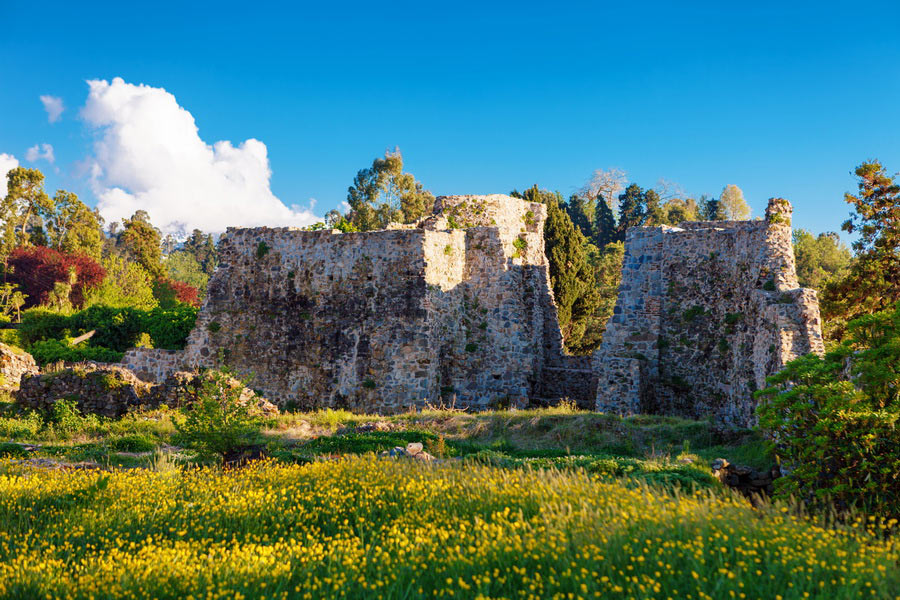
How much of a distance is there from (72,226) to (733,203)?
61193mm

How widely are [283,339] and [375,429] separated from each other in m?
7.53

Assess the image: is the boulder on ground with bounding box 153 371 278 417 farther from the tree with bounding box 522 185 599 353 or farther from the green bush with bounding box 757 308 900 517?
the tree with bounding box 522 185 599 353

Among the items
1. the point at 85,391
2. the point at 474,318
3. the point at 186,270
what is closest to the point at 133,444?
the point at 85,391

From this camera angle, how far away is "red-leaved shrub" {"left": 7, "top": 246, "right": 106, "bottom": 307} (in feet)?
135

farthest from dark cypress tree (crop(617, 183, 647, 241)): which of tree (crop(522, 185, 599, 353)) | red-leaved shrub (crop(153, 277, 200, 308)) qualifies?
red-leaved shrub (crop(153, 277, 200, 308))

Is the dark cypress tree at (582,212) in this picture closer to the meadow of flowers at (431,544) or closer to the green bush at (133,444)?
the green bush at (133,444)

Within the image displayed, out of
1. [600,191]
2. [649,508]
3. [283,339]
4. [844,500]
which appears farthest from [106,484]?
[600,191]

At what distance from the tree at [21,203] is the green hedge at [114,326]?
73.2 feet

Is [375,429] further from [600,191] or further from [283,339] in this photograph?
[600,191]

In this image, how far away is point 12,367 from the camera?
Answer: 20297 millimetres

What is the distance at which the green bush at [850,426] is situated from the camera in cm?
645

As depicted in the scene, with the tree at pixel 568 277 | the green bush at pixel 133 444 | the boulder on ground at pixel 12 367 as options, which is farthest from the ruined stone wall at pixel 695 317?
the boulder on ground at pixel 12 367

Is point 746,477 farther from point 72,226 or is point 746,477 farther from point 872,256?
point 72,226

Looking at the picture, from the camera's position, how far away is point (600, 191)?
6444 cm
